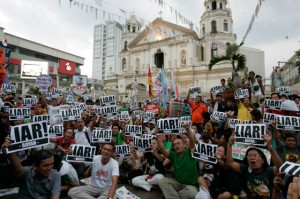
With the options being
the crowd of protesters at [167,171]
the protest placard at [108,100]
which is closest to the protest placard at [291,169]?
the crowd of protesters at [167,171]

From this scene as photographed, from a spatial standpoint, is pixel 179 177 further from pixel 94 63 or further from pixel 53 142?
pixel 94 63

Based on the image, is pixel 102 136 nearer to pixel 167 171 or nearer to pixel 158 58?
pixel 167 171

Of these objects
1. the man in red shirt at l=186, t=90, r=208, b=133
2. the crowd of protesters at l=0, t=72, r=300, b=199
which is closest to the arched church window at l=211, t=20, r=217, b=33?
the man in red shirt at l=186, t=90, r=208, b=133

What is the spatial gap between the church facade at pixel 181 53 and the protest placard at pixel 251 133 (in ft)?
96.8

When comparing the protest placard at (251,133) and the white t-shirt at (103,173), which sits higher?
the protest placard at (251,133)

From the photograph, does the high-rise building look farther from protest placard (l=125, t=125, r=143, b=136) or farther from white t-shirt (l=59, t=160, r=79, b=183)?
white t-shirt (l=59, t=160, r=79, b=183)

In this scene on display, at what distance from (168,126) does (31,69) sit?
27.5 metres

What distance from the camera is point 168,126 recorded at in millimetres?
4719

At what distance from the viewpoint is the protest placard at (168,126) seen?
185 inches

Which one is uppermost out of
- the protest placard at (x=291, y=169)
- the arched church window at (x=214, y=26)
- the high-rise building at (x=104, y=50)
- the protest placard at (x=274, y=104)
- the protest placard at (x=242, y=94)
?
the high-rise building at (x=104, y=50)

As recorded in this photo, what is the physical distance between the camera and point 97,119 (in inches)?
275

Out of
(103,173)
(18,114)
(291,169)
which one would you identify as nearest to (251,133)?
(291,169)

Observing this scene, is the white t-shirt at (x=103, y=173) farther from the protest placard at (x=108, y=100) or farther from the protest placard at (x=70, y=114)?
the protest placard at (x=108, y=100)

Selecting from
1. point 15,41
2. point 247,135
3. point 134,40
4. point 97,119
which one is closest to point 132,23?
point 134,40
